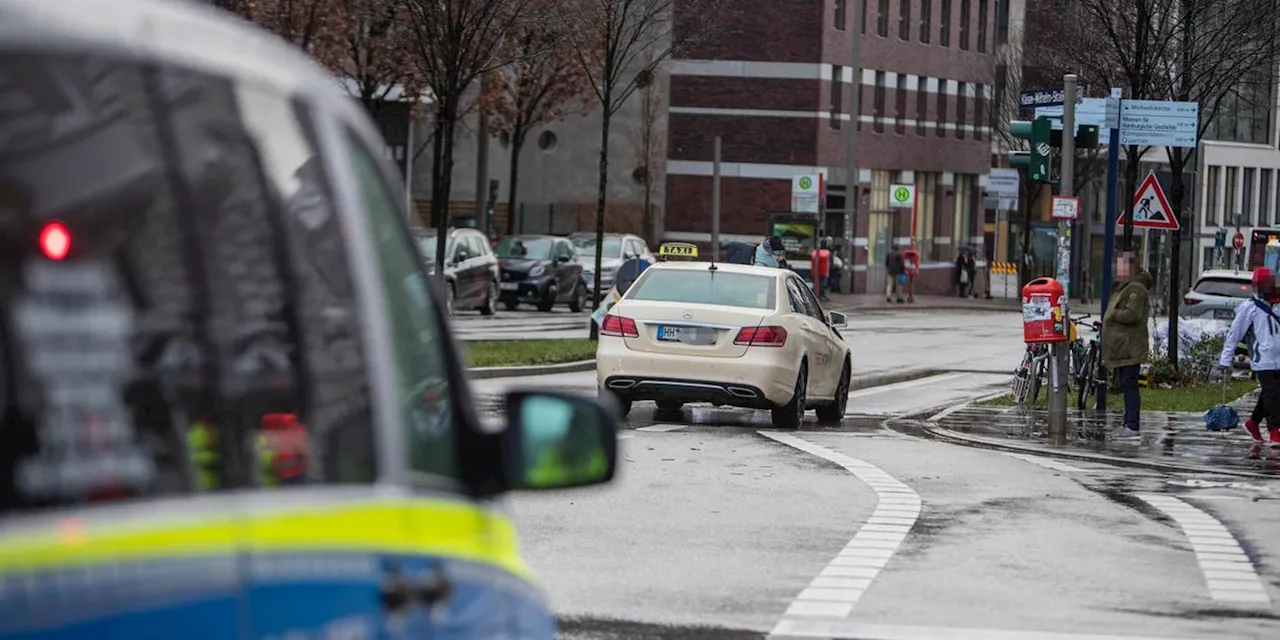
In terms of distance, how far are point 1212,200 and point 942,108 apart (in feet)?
69.7

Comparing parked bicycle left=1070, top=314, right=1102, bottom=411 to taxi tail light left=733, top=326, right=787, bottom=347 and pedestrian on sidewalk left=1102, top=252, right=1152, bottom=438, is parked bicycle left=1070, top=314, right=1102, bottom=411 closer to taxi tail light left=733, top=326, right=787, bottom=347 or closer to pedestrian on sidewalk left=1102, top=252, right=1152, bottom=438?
pedestrian on sidewalk left=1102, top=252, right=1152, bottom=438

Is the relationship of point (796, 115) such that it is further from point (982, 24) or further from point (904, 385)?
point (904, 385)

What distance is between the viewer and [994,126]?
76312mm

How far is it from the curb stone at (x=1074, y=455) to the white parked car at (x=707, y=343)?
1.31 metres

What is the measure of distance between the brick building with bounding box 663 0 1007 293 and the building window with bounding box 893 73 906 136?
3 centimetres

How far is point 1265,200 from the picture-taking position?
102 meters

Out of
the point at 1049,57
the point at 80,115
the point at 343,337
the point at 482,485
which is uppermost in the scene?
the point at 1049,57

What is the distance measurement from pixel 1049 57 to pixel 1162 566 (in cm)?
3657

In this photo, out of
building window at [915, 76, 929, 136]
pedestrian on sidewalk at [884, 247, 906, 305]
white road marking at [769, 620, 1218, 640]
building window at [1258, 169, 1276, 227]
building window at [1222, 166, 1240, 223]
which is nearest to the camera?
white road marking at [769, 620, 1218, 640]

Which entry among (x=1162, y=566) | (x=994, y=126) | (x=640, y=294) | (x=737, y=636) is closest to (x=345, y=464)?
(x=737, y=636)

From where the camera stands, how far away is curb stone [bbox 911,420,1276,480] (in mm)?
17078

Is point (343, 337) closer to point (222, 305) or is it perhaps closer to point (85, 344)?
point (222, 305)

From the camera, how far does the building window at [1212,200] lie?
9531 cm

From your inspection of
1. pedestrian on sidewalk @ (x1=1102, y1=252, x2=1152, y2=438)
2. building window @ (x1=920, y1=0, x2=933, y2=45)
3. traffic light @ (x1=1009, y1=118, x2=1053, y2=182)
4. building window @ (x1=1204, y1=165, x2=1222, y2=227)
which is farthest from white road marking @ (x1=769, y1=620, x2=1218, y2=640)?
building window @ (x1=1204, y1=165, x2=1222, y2=227)
